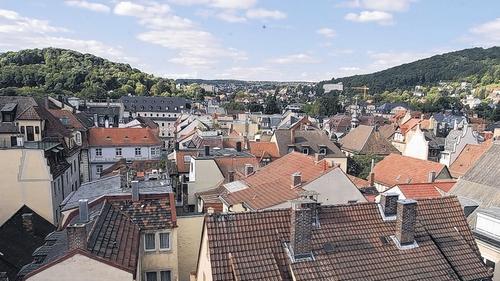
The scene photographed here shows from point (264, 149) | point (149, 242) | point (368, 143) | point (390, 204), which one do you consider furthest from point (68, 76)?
point (390, 204)

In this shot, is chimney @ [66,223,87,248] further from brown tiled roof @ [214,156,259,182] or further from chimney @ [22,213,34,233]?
brown tiled roof @ [214,156,259,182]

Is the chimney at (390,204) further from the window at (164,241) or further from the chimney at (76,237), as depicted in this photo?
the chimney at (76,237)

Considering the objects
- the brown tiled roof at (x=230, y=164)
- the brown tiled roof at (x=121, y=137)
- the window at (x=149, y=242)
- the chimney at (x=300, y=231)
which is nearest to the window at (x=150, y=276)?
the window at (x=149, y=242)

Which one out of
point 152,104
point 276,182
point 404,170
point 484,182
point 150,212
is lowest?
point 404,170

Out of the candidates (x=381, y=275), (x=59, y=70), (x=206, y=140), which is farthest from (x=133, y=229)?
(x=59, y=70)

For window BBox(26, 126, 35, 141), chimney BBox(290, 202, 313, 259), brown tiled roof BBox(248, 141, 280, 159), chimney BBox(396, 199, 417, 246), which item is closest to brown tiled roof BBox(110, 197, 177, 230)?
chimney BBox(290, 202, 313, 259)

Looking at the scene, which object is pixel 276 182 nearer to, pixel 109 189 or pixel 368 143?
pixel 109 189
